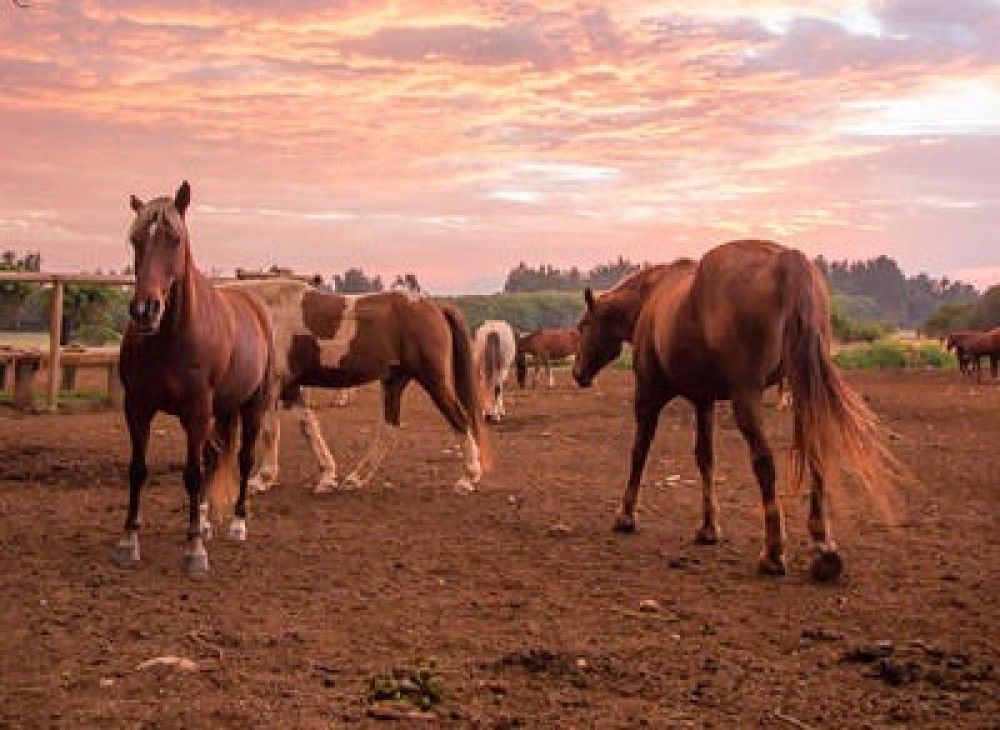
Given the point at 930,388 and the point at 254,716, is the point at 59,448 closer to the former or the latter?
the point at 254,716

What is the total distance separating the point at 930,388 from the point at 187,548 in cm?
1966

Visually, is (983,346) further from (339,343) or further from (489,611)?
(489,611)

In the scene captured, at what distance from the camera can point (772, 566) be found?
596 centimetres

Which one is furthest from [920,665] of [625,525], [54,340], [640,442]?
[54,340]

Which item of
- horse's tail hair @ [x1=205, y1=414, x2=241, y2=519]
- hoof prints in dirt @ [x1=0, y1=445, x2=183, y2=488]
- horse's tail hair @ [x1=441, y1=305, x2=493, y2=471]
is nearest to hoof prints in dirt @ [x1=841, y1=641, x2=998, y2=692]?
horse's tail hair @ [x1=205, y1=414, x2=241, y2=519]

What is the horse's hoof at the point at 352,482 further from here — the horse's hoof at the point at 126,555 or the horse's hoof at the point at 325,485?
the horse's hoof at the point at 126,555

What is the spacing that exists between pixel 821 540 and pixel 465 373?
161 inches

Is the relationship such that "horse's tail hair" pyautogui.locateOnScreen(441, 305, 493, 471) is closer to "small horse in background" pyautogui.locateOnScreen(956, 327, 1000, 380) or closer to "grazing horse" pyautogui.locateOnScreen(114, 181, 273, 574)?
"grazing horse" pyautogui.locateOnScreen(114, 181, 273, 574)

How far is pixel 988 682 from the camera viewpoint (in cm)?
414

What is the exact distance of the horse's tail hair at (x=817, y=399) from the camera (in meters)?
5.79

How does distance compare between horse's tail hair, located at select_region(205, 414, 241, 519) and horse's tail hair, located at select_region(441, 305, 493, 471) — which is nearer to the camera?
horse's tail hair, located at select_region(205, 414, 241, 519)

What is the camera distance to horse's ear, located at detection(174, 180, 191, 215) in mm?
5832

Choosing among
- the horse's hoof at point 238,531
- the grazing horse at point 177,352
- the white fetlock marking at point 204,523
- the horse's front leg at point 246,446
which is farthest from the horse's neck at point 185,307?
the horse's hoof at point 238,531

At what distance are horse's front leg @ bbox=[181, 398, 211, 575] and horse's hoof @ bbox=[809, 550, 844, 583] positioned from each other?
3.32 m
